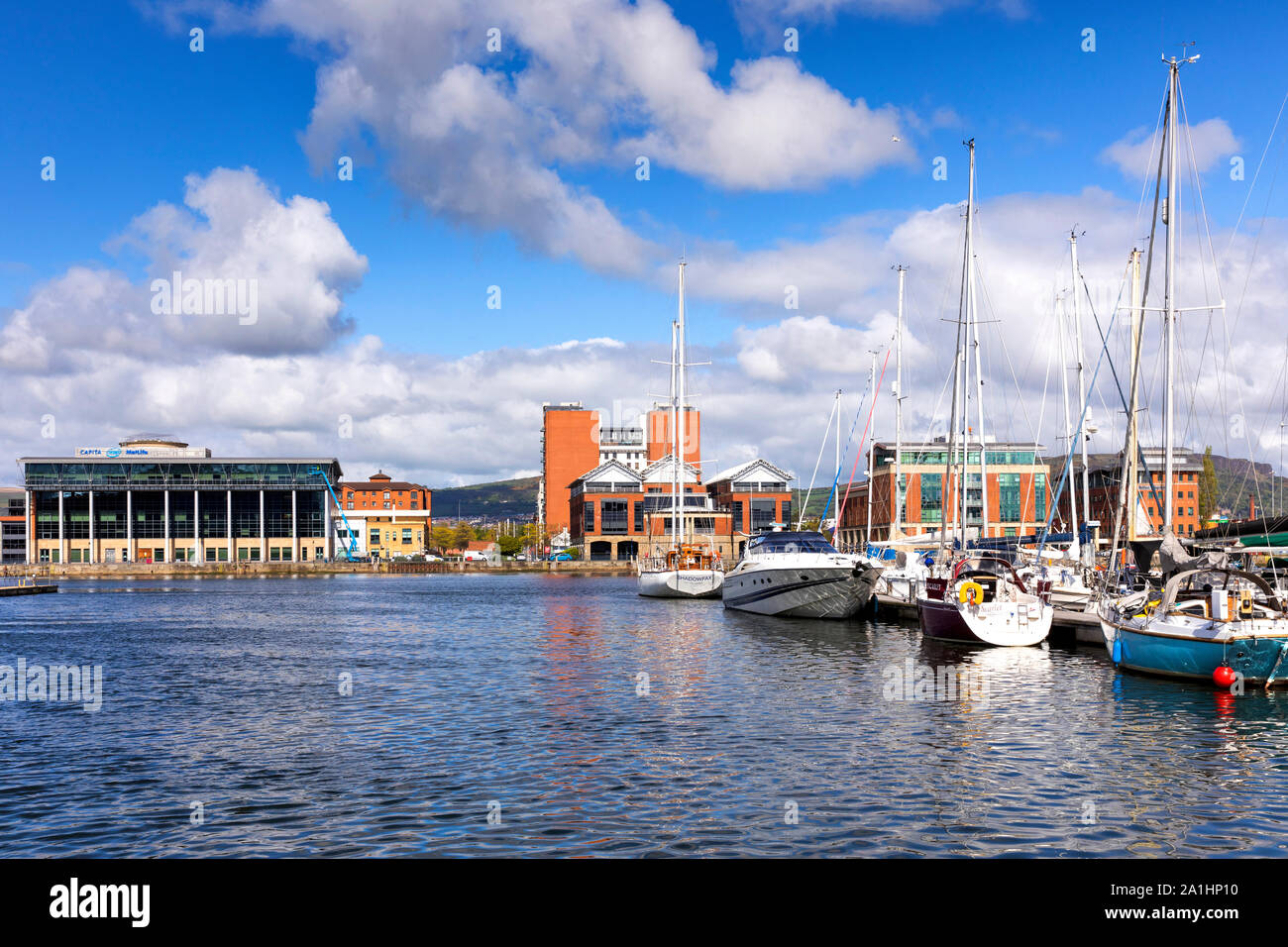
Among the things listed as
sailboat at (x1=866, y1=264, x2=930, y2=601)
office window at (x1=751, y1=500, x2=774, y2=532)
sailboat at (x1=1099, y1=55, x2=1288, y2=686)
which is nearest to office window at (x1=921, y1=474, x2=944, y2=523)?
office window at (x1=751, y1=500, x2=774, y2=532)

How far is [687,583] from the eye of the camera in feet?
277

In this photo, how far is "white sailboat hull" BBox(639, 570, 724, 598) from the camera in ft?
273

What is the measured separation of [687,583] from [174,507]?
13897 cm

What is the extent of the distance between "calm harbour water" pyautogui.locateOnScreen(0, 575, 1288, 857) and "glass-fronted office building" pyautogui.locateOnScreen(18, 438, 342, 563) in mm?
155500

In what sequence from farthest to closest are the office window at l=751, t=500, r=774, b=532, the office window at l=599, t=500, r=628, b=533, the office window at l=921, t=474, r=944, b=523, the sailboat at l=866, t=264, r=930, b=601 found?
the office window at l=751, t=500, r=774, b=532 < the office window at l=599, t=500, r=628, b=533 < the office window at l=921, t=474, r=944, b=523 < the sailboat at l=866, t=264, r=930, b=601

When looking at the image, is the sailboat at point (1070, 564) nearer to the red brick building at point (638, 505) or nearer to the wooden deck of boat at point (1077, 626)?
the wooden deck of boat at point (1077, 626)

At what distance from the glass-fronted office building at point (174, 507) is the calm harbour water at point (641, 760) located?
510 ft

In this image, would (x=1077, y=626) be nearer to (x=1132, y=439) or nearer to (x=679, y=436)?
(x=1132, y=439)

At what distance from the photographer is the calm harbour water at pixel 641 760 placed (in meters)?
16.0

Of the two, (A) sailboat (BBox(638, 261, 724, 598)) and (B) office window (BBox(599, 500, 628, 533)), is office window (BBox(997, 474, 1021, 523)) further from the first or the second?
(A) sailboat (BBox(638, 261, 724, 598))

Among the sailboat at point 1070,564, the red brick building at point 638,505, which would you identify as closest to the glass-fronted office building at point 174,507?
the red brick building at point 638,505

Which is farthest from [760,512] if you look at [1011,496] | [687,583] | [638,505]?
[687,583]
